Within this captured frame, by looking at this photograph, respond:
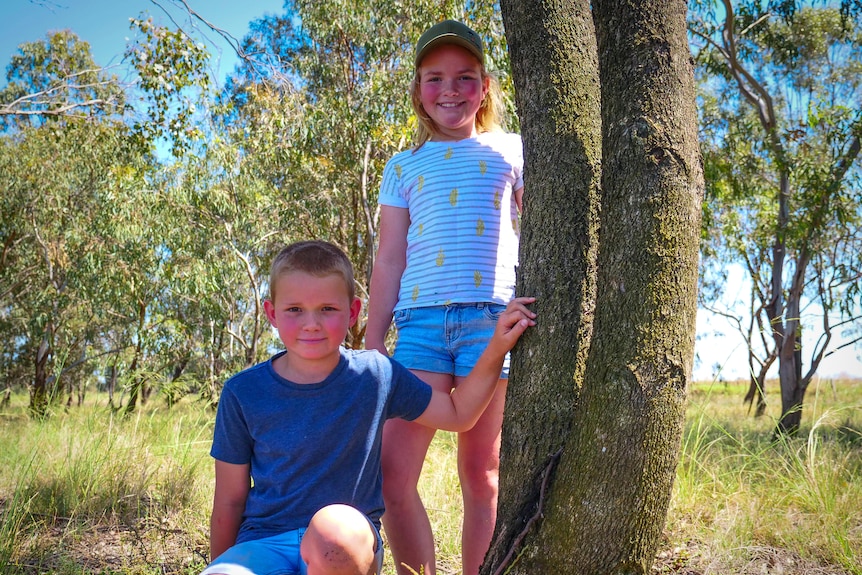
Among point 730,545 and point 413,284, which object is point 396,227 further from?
point 730,545

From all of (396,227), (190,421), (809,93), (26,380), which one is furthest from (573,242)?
(26,380)

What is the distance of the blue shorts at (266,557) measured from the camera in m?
1.52

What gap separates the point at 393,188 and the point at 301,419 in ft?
2.85

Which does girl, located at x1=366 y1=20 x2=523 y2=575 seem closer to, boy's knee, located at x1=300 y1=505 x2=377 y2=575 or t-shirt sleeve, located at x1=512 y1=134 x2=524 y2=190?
t-shirt sleeve, located at x1=512 y1=134 x2=524 y2=190

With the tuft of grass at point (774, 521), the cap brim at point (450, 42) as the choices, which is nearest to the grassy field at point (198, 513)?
the tuft of grass at point (774, 521)

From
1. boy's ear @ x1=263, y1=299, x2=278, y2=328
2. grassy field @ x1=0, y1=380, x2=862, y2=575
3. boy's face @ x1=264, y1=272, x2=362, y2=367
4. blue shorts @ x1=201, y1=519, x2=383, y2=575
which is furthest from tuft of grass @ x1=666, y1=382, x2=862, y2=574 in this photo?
boy's ear @ x1=263, y1=299, x2=278, y2=328

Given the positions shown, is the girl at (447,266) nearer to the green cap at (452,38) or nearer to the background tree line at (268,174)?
→ the green cap at (452,38)

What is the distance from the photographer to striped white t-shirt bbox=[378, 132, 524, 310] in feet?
6.77

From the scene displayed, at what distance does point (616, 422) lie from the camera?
145 centimetres

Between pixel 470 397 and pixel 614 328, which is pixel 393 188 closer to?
pixel 470 397

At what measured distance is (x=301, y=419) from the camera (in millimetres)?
1723

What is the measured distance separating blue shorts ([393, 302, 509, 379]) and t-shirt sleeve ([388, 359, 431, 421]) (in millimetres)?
179

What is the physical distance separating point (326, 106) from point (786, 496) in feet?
26.1

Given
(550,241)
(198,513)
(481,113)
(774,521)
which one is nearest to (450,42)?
(481,113)
